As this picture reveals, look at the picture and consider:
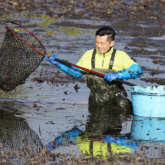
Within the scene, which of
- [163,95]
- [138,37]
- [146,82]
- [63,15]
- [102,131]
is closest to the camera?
[102,131]

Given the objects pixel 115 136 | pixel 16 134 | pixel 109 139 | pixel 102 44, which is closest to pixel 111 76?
pixel 102 44

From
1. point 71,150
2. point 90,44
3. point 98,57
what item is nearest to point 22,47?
point 98,57

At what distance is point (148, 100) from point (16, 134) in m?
2.23

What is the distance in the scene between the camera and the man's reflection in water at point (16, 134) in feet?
17.0

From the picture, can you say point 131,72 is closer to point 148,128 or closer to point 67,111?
point 148,128

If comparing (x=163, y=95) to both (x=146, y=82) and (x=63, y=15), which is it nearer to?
(x=146, y=82)

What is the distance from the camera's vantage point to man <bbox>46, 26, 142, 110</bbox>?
6793 mm

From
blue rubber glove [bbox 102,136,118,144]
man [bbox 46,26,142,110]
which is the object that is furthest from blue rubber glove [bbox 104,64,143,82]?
blue rubber glove [bbox 102,136,118,144]

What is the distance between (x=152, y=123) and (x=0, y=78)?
320cm

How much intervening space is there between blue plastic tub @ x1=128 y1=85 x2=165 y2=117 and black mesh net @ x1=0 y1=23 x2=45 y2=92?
1928 mm

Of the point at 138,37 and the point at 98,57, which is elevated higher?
the point at 138,37

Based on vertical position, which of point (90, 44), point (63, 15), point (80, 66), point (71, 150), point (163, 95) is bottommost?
point (71, 150)

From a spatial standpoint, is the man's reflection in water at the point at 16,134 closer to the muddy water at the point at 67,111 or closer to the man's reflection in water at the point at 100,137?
the muddy water at the point at 67,111

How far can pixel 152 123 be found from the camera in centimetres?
640
